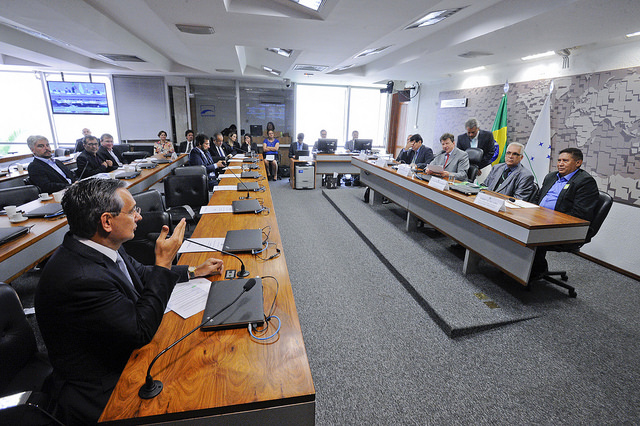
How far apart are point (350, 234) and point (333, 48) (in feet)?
9.80

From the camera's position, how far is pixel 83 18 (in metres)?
3.62

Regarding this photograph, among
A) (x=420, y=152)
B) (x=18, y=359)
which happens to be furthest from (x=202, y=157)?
(x=18, y=359)

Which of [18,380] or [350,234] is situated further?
[350,234]

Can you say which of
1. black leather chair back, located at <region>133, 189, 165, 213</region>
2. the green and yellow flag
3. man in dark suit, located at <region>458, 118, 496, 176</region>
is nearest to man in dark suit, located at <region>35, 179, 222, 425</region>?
black leather chair back, located at <region>133, 189, 165, 213</region>

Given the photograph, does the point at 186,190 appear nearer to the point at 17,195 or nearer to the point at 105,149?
the point at 17,195

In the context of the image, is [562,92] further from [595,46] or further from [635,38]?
[635,38]

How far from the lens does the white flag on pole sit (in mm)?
4301

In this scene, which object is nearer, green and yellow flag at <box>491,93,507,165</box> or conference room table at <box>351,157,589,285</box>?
conference room table at <box>351,157,589,285</box>

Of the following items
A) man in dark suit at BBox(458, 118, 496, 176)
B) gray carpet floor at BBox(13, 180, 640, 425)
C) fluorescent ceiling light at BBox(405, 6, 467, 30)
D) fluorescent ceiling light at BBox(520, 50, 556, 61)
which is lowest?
gray carpet floor at BBox(13, 180, 640, 425)

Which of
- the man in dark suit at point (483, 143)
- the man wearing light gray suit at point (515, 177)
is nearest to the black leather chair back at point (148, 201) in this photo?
the man wearing light gray suit at point (515, 177)

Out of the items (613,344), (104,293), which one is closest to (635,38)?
(613,344)

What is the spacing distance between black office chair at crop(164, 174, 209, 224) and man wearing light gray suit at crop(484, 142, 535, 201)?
3.44 metres

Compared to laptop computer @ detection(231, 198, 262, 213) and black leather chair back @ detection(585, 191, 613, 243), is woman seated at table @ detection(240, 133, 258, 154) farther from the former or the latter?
black leather chair back @ detection(585, 191, 613, 243)

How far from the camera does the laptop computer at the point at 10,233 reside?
1766 millimetres
